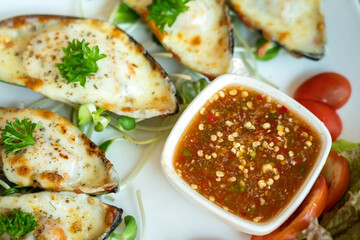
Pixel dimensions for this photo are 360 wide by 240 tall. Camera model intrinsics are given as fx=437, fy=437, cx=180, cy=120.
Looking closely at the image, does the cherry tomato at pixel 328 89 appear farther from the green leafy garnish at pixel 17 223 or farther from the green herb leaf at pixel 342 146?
the green leafy garnish at pixel 17 223

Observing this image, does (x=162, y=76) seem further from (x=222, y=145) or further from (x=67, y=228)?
(x=67, y=228)

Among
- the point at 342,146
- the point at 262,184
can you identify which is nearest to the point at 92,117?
the point at 262,184

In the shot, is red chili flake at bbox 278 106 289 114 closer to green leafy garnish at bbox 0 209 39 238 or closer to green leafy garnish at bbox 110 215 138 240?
green leafy garnish at bbox 110 215 138 240

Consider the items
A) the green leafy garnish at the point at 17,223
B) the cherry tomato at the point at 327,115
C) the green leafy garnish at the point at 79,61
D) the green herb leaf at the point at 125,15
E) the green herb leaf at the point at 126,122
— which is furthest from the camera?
the green herb leaf at the point at 125,15

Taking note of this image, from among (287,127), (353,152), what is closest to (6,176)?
(287,127)

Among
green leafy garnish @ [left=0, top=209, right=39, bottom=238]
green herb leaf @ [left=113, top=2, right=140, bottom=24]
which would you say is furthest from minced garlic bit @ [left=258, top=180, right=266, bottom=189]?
green herb leaf @ [left=113, top=2, right=140, bottom=24]

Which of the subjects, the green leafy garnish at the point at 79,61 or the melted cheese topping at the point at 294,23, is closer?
the green leafy garnish at the point at 79,61

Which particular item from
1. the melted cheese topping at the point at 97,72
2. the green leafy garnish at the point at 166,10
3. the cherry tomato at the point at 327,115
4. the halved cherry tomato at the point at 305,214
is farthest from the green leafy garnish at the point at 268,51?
the halved cherry tomato at the point at 305,214
